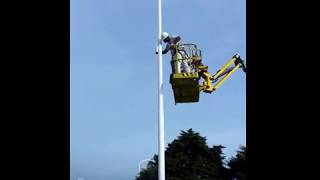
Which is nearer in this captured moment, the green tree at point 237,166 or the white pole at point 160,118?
the white pole at point 160,118

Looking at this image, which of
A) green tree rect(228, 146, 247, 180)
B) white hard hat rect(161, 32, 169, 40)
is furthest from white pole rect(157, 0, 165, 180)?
green tree rect(228, 146, 247, 180)

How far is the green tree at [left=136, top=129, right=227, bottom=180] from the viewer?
52.1m

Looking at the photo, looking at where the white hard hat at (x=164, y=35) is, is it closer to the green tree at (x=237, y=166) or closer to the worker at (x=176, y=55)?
the worker at (x=176, y=55)

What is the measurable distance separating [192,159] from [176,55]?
42406mm

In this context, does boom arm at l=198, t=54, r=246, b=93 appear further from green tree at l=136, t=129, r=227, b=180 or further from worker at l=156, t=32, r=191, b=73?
green tree at l=136, t=129, r=227, b=180

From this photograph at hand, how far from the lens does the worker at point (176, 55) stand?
11.9m

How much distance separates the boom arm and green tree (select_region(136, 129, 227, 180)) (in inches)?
1497

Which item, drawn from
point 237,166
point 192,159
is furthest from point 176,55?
point 192,159

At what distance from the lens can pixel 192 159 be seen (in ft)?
177

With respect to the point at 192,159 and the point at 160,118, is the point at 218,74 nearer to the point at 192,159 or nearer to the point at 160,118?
the point at 160,118

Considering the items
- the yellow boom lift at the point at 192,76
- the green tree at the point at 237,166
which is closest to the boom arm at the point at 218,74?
the yellow boom lift at the point at 192,76
